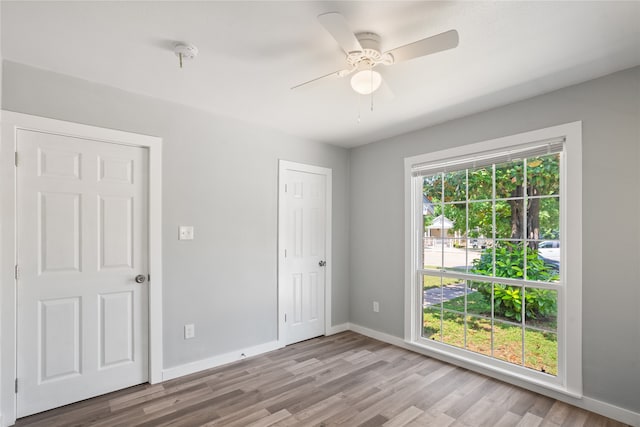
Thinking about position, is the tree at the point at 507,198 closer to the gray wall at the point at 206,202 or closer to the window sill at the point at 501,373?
the window sill at the point at 501,373

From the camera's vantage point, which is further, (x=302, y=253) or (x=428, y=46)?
(x=302, y=253)

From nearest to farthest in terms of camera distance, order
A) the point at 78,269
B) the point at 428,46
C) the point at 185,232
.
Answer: the point at 428,46 < the point at 78,269 < the point at 185,232

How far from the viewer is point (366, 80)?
6.34 ft

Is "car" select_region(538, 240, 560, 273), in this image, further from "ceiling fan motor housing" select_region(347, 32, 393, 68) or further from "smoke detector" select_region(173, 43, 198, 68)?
"smoke detector" select_region(173, 43, 198, 68)

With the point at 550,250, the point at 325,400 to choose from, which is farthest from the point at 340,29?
the point at 325,400

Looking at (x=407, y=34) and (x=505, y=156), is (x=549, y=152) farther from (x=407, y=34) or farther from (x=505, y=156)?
(x=407, y=34)

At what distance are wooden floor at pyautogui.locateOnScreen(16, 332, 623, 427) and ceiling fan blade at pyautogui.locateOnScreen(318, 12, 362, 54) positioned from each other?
2.39 metres

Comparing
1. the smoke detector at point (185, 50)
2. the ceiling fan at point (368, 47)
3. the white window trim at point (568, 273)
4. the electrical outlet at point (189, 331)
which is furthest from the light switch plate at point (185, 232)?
the white window trim at point (568, 273)

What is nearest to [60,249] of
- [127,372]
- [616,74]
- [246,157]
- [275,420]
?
[127,372]

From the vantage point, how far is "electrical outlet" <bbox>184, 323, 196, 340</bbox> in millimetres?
2935

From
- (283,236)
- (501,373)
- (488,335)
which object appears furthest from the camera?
(283,236)

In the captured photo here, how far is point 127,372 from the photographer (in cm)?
265

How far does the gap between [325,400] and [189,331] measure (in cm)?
136

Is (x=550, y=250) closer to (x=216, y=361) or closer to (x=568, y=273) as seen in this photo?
(x=568, y=273)
